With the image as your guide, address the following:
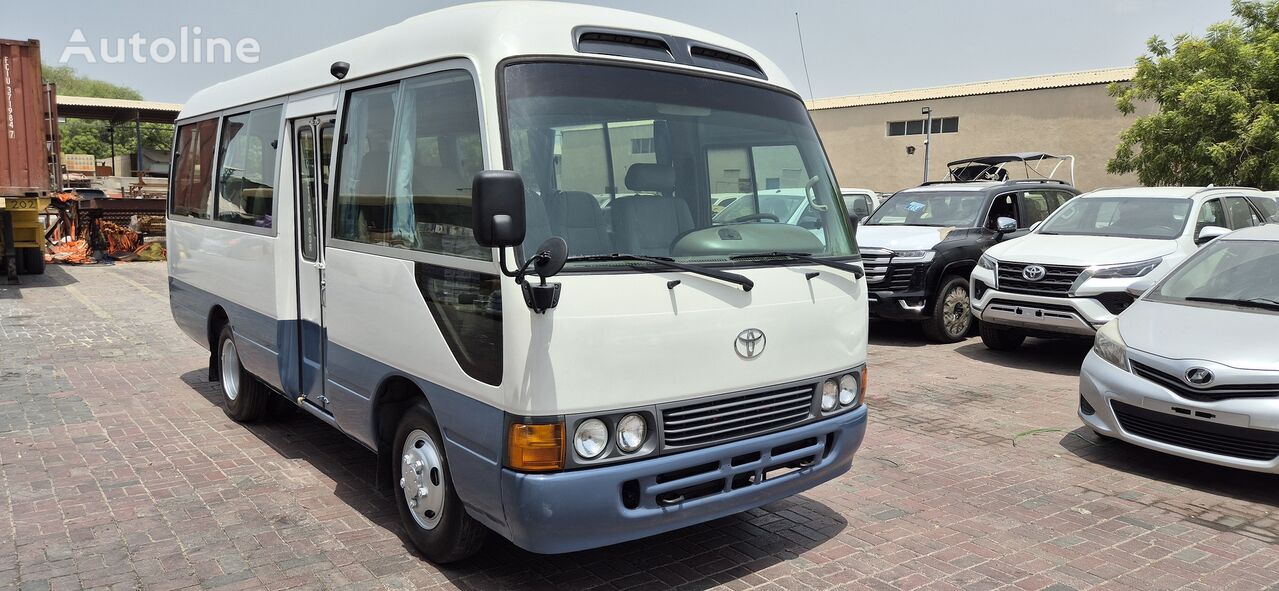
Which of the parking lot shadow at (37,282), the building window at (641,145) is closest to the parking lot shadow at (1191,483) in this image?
the building window at (641,145)

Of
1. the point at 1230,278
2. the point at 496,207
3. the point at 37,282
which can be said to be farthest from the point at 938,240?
the point at 37,282

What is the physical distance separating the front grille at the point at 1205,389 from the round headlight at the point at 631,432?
3.81 meters

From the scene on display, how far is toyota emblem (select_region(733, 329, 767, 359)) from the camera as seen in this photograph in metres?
3.91

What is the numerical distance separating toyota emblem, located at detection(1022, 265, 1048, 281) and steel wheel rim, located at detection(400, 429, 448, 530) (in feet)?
23.6

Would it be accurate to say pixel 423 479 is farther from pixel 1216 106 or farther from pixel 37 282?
pixel 1216 106

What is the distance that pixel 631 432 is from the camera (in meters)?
3.67

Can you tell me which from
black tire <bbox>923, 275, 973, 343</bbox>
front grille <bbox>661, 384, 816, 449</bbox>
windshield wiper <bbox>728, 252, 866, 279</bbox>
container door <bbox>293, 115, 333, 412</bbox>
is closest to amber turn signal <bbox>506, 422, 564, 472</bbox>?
front grille <bbox>661, 384, 816, 449</bbox>

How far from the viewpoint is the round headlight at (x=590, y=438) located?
3.55 m

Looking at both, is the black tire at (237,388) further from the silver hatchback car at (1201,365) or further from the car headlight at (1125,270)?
the car headlight at (1125,270)

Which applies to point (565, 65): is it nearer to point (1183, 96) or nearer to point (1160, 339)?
point (1160, 339)

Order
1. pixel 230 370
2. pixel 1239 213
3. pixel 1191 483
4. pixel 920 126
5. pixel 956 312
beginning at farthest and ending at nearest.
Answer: pixel 920 126 < pixel 956 312 < pixel 1239 213 < pixel 230 370 < pixel 1191 483

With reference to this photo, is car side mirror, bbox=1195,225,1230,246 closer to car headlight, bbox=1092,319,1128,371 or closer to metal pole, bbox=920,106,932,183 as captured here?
car headlight, bbox=1092,319,1128,371

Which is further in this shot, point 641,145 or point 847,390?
point 847,390

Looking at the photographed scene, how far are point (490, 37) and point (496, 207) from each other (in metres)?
0.88
